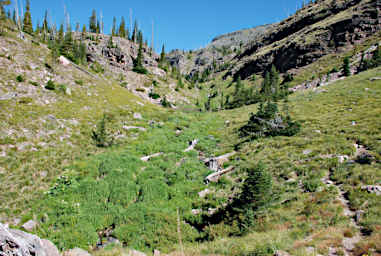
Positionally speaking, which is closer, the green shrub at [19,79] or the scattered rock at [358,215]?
the scattered rock at [358,215]

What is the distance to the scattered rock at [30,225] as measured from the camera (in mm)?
7839

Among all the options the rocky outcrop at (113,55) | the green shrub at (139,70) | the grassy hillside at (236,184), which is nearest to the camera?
the grassy hillside at (236,184)

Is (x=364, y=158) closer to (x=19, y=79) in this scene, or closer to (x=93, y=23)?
(x=19, y=79)

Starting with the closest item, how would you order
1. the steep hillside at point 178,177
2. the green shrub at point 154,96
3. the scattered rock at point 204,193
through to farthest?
1. the steep hillside at point 178,177
2. the scattered rock at point 204,193
3. the green shrub at point 154,96

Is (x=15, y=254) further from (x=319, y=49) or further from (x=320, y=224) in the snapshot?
(x=319, y=49)

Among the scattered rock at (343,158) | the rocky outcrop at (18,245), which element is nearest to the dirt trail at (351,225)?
the scattered rock at (343,158)

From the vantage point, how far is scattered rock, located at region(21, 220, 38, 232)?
7839mm

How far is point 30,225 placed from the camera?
7.98m

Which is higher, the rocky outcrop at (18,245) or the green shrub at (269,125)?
the green shrub at (269,125)

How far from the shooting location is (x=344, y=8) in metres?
82.2

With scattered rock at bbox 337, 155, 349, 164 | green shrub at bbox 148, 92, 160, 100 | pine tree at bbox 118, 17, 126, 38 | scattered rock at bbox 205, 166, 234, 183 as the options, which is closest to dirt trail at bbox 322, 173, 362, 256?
scattered rock at bbox 337, 155, 349, 164

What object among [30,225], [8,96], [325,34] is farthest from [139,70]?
[325,34]

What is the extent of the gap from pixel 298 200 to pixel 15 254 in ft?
30.3

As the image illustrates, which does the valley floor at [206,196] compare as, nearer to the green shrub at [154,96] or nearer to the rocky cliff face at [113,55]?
the green shrub at [154,96]
